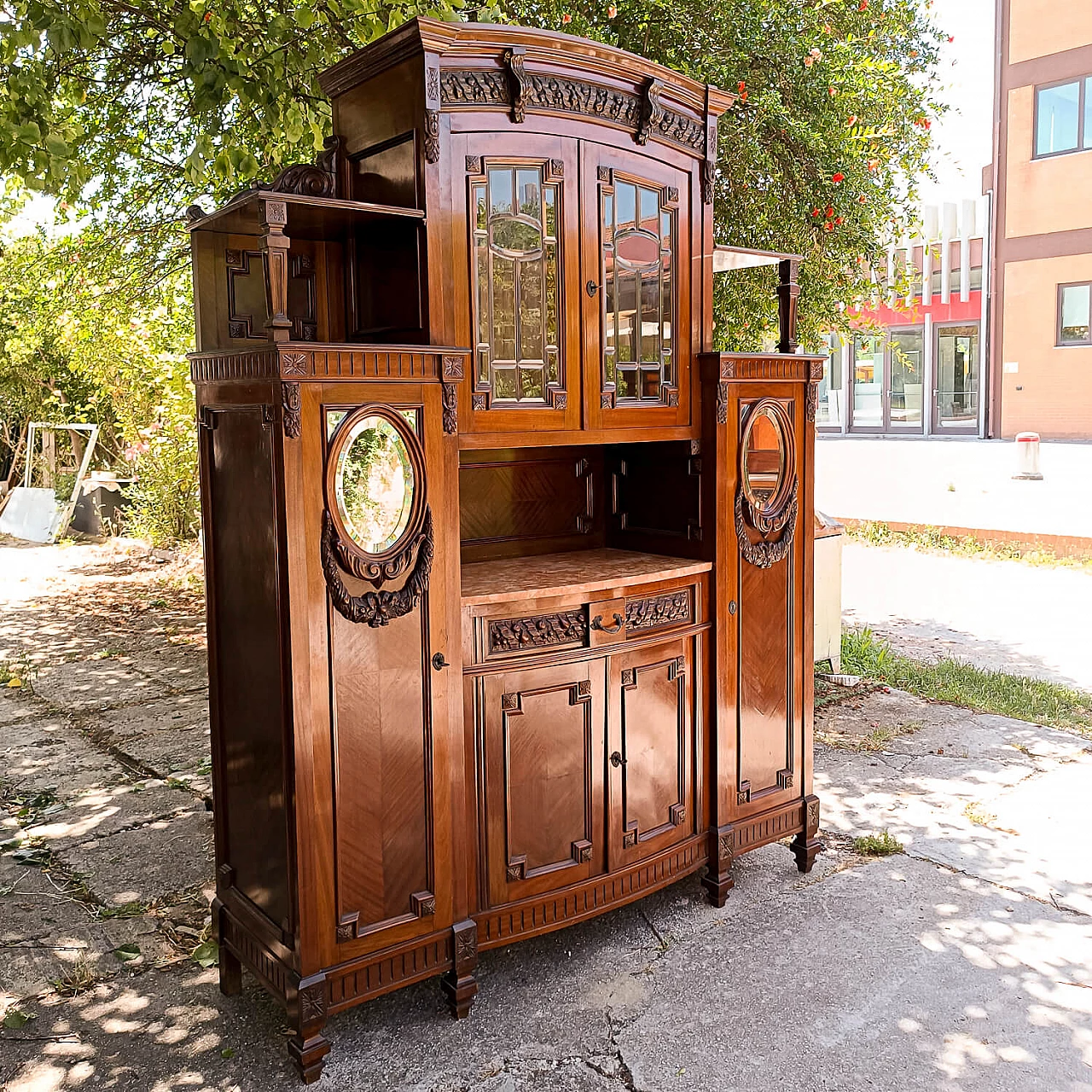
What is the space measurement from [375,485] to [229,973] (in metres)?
1.55

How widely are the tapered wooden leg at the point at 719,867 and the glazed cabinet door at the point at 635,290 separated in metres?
1.43

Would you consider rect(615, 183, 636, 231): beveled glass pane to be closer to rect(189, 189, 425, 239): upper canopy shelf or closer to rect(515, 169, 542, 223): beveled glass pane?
rect(515, 169, 542, 223): beveled glass pane

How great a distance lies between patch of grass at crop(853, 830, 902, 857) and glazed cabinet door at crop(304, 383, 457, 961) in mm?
1859


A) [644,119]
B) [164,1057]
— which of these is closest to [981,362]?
[644,119]

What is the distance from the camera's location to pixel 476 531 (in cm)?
372

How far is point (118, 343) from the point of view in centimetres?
945

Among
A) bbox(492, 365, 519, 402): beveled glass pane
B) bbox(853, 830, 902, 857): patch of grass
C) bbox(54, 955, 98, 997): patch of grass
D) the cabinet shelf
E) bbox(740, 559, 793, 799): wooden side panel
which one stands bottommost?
bbox(54, 955, 98, 997): patch of grass

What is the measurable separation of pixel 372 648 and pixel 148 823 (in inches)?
88.0

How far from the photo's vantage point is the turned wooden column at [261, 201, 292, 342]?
2613 millimetres

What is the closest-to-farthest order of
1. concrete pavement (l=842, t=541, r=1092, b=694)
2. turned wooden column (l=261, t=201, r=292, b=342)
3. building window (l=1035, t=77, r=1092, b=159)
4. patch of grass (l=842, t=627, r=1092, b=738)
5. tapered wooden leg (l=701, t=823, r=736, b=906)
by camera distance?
1. turned wooden column (l=261, t=201, r=292, b=342)
2. tapered wooden leg (l=701, t=823, r=736, b=906)
3. patch of grass (l=842, t=627, r=1092, b=738)
4. concrete pavement (l=842, t=541, r=1092, b=694)
5. building window (l=1035, t=77, r=1092, b=159)

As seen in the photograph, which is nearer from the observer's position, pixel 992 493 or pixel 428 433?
pixel 428 433

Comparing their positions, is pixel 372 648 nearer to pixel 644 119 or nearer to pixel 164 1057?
pixel 164 1057

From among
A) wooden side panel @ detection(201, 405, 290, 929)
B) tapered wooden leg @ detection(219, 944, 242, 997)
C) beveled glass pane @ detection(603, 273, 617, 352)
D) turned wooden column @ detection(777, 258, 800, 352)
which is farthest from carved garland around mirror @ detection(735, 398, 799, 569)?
tapered wooden leg @ detection(219, 944, 242, 997)

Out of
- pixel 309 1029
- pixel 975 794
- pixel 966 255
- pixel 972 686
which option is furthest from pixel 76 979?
pixel 966 255
